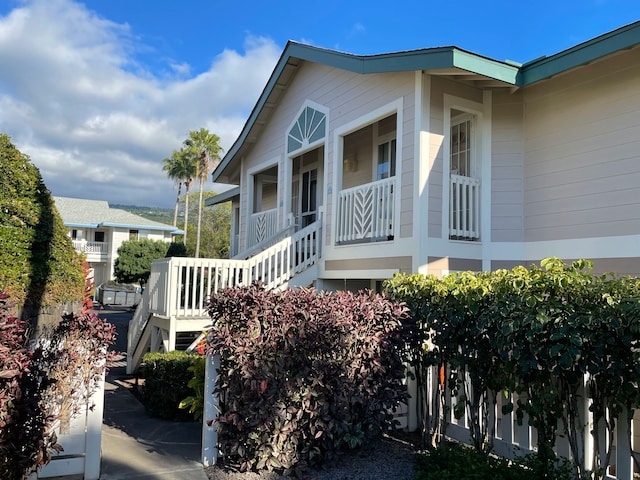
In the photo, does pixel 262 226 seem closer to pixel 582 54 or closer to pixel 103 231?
pixel 582 54

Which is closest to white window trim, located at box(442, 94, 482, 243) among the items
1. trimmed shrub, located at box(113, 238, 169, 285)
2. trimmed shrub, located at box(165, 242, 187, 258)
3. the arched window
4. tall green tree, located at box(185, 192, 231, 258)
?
the arched window

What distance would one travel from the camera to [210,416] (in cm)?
452

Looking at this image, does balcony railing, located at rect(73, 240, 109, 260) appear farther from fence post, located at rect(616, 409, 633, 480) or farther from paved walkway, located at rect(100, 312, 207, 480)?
fence post, located at rect(616, 409, 633, 480)

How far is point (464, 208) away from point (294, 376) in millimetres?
4325

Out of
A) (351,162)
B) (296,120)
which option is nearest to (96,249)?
(296,120)

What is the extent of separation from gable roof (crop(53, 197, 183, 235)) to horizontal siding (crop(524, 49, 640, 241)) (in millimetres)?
40437

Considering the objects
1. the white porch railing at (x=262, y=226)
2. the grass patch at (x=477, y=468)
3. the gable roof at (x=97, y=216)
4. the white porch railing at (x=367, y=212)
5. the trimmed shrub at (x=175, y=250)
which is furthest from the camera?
the gable roof at (x=97, y=216)

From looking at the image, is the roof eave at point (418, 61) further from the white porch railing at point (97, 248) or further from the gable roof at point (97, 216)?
the white porch railing at point (97, 248)

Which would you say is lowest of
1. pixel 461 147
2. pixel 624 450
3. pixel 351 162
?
pixel 624 450

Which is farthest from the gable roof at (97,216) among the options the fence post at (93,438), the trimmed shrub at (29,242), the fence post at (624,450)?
the fence post at (624,450)

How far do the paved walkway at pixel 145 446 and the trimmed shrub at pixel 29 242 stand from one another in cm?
180

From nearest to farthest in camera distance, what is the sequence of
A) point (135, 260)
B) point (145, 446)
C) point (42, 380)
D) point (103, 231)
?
point (42, 380)
point (145, 446)
point (135, 260)
point (103, 231)

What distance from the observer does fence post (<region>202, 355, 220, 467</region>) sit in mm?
4488

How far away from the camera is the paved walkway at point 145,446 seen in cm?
434
